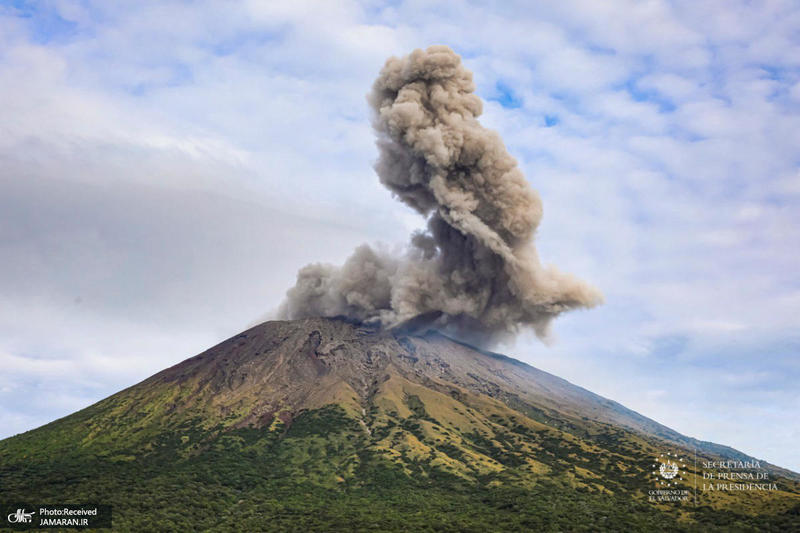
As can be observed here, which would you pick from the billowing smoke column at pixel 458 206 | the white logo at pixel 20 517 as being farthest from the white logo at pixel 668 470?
the white logo at pixel 20 517

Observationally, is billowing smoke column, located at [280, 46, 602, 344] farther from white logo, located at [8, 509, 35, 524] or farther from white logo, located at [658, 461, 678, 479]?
white logo, located at [8, 509, 35, 524]

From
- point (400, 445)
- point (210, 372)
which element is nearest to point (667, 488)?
point (400, 445)

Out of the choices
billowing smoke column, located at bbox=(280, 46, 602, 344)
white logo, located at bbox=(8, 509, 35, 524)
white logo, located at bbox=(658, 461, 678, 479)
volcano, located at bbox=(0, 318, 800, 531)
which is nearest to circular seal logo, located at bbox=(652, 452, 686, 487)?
white logo, located at bbox=(658, 461, 678, 479)

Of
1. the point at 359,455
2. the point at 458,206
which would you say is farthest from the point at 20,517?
the point at 458,206

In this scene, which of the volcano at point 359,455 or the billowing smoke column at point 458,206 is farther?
the billowing smoke column at point 458,206

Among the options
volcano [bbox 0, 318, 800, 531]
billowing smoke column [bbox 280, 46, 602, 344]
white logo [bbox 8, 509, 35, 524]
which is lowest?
white logo [bbox 8, 509, 35, 524]

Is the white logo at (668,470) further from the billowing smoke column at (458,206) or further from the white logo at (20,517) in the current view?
the white logo at (20,517)

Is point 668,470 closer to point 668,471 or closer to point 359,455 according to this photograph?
point 668,471
